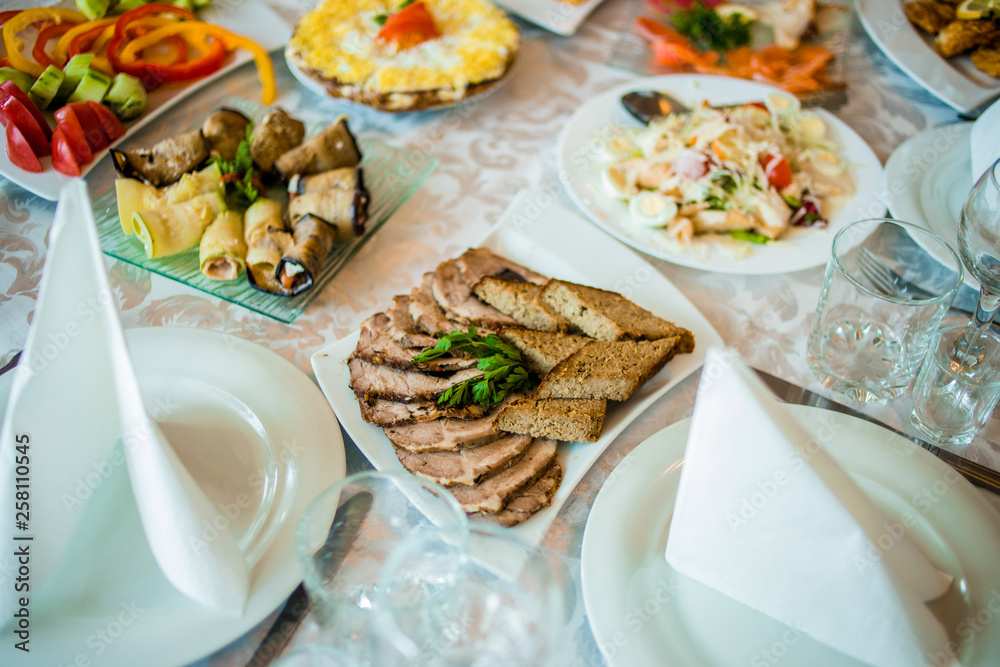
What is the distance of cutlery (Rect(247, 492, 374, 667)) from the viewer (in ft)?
3.92

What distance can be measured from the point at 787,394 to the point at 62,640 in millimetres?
1636

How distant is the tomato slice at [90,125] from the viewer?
224cm

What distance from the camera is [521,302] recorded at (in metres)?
1.82

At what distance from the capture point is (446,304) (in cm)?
181

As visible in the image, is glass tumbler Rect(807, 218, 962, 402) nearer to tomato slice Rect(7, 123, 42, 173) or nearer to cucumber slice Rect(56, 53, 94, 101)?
tomato slice Rect(7, 123, 42, 173)

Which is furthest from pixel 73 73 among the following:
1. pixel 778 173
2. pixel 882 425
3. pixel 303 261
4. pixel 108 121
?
pixel 882 425

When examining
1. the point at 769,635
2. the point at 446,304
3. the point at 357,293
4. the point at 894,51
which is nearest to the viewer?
the point at 769,635

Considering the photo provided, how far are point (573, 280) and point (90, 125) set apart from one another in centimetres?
173

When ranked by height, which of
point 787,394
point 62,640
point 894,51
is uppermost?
point 894,51

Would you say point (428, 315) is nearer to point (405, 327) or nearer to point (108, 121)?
point (405, 327)

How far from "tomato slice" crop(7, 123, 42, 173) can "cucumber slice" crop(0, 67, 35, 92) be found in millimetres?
293

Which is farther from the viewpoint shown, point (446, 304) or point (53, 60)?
point (53, 60)

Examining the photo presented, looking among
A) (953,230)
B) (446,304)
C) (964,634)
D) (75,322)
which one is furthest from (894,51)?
(75,322)

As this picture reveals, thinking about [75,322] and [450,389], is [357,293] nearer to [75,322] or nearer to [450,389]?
[450,389]
